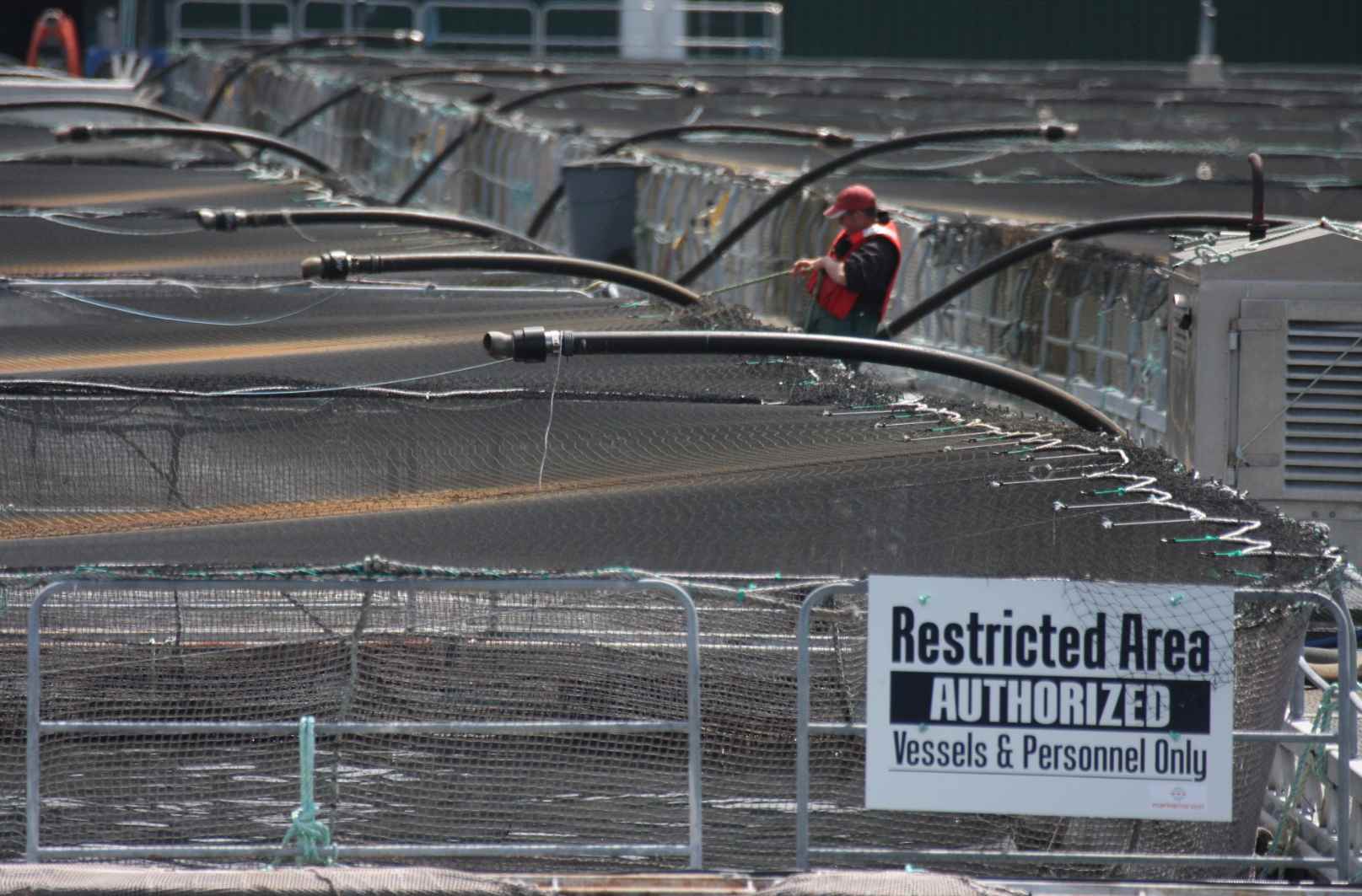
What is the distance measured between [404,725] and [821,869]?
132 cm

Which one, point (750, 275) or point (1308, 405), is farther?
point (750, 275)

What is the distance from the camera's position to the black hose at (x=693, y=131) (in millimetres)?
17828

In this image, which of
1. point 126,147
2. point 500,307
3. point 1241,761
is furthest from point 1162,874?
point 126,147

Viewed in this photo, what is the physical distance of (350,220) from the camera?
12805mm

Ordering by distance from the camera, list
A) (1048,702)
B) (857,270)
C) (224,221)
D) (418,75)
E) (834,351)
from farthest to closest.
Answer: (418,75)
(857,270)
(224,221)
(834,351)
(1048,702)

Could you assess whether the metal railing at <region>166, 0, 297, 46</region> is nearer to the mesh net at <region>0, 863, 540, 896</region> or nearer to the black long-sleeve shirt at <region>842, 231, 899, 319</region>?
the black long-sleeve shirt at <region>842, 231, 899, 319</region>

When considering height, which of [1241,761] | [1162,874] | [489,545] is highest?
[489,545]

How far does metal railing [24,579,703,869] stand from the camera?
17.4ft

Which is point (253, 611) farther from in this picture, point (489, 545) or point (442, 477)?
point (442, 477)

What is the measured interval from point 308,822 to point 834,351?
349 centimetres

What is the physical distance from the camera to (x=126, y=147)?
1933cm

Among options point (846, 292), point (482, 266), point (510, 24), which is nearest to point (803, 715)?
point (482, 266)

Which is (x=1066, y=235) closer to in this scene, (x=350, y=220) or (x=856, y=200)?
(x=856, y=200)

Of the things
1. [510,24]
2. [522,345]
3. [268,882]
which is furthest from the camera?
[510,24]
